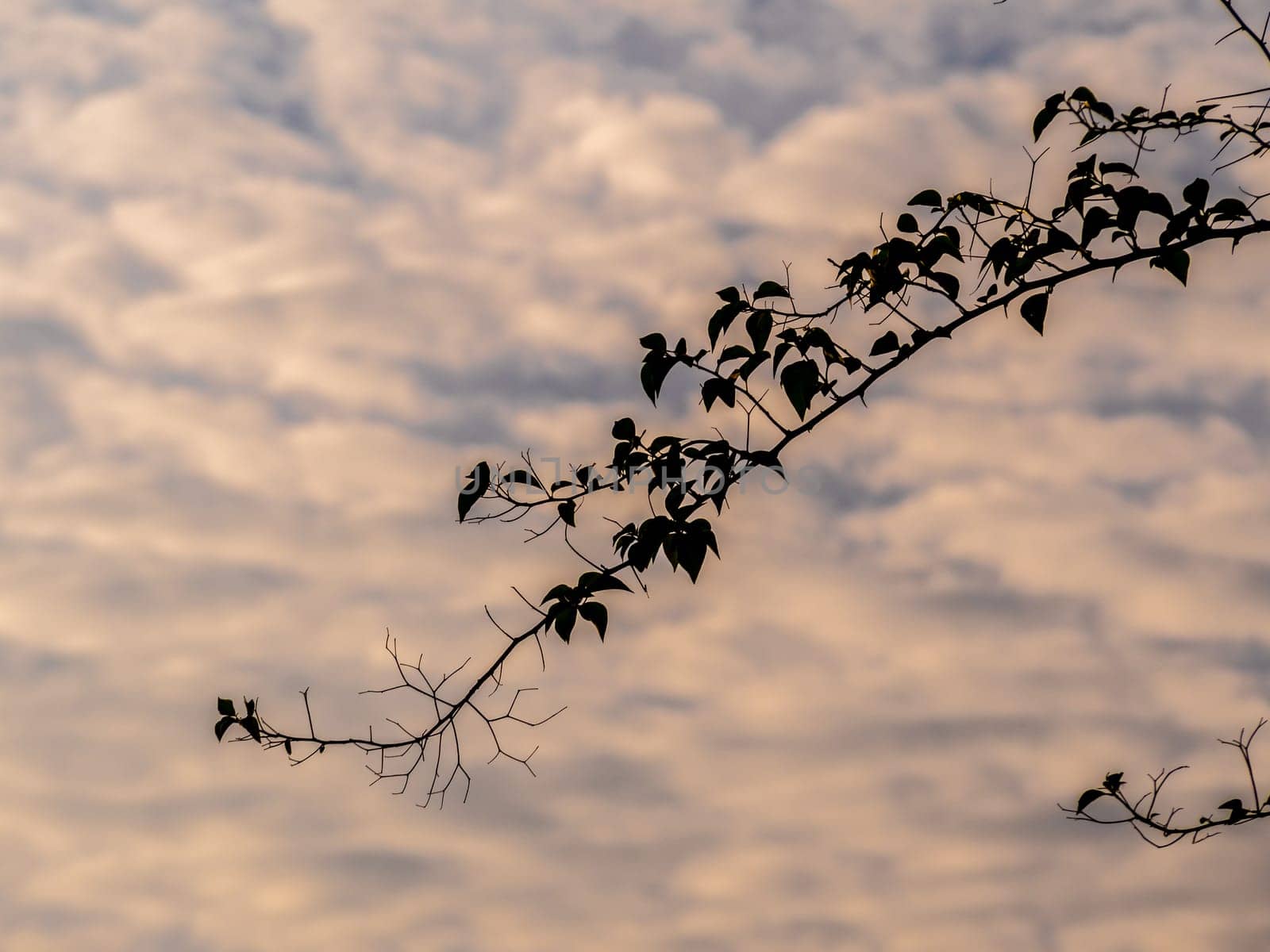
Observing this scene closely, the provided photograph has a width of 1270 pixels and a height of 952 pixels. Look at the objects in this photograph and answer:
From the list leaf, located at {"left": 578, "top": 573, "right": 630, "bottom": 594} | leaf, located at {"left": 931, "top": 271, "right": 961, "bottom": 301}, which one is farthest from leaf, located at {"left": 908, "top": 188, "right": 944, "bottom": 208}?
leaf, located at {"left": 578, "top": 573, "right": 630, "bottom": 594}

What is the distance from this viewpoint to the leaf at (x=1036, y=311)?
5.54 meters

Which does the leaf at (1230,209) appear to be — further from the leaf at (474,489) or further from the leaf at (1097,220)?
the leaf at (474,489)

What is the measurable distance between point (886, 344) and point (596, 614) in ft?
6.39

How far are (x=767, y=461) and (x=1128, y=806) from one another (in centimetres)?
252

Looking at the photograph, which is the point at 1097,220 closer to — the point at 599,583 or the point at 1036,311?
the point at 1036,311

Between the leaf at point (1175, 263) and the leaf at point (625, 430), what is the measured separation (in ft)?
7.76

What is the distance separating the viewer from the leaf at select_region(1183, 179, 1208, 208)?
5.45 m

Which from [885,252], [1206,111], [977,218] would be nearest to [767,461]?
[885,252]

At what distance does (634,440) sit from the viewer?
583cm

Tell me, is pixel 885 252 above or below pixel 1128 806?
above

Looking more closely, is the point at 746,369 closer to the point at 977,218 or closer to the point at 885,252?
the point at 885,252

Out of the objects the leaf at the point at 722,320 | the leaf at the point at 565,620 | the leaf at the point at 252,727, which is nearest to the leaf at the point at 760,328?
the leaf at the point at 722,320

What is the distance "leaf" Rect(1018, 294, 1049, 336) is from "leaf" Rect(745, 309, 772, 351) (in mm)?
1123

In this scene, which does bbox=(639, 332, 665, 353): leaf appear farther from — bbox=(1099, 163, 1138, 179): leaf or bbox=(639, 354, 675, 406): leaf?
bbox=(1099, 163, 1138, 179): leaf
